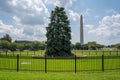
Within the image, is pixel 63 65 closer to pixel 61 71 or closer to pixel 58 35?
pixel 61 71

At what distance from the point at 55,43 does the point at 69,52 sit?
3079mm

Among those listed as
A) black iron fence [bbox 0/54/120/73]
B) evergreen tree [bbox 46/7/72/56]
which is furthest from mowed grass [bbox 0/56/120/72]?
evergreen tree [bbox 46/7/72/56]

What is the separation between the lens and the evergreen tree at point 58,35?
39.3 metres

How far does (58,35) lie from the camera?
40.1m

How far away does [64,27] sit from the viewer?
134 ft

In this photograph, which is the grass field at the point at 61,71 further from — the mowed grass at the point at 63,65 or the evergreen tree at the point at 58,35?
the evergreen tree at the point at 58,35

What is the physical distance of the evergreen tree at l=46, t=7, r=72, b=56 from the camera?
39.3m

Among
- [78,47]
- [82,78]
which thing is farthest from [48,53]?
[78,47]

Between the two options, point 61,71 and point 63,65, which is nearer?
point 61,71

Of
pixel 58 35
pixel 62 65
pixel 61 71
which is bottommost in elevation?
pixel 61 71

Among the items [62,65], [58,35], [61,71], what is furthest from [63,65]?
[58,35]

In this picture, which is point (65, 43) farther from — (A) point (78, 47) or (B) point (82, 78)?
(A) point (78, 47)

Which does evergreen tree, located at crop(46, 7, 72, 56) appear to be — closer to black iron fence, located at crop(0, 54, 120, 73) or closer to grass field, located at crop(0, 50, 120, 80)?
black iron fence, located at crop(0, 54, 120, 73)

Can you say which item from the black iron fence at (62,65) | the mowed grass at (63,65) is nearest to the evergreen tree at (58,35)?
the black iron fence at (62,65)
